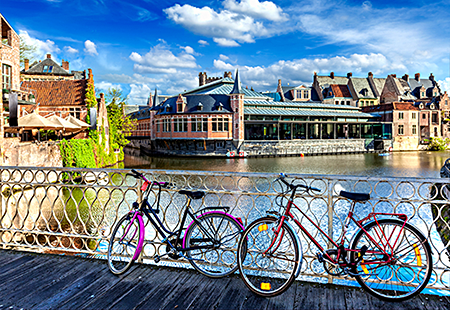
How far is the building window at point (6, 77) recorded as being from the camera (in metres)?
17.4

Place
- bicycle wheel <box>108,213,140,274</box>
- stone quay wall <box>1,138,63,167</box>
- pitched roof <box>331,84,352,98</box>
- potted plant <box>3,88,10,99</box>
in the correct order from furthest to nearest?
pitched roof <box>331,84,352,98</box>
potted plant <box>3,88,10,99</box>
stone quay wall <box>1,138,63,167</box>
bicycle wheel <box>108,213,140,274</box>

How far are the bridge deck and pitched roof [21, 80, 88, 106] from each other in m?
26.7

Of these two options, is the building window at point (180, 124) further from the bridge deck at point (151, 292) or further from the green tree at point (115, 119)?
the bridge deck at point (151, 292)

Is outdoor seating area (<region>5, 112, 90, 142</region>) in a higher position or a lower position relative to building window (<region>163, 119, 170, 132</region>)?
lower

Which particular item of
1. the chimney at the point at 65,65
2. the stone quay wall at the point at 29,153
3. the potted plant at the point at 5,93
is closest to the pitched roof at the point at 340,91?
the chimney at the point at 65,65

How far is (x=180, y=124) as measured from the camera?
1550 inches

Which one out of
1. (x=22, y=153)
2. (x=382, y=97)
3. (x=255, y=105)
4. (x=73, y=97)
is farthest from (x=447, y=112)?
(x=22, y=153)

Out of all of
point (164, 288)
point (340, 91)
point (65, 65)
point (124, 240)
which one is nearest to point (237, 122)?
point (340, 91)

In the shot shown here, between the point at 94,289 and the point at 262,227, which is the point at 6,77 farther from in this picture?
the point at 262,227

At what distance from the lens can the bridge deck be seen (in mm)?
2867

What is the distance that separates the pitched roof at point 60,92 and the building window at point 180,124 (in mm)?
13271

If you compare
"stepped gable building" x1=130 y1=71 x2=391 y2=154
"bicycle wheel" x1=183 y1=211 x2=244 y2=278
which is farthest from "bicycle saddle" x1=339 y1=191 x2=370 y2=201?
"stepped gable building" x1=130 y1=71 x2=391 y2=154

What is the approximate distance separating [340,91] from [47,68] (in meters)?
49.4

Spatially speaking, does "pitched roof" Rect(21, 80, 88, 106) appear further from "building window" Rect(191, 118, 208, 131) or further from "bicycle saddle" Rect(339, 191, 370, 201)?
"bicycle saddle" Rect(339, 191, 370, 201)
